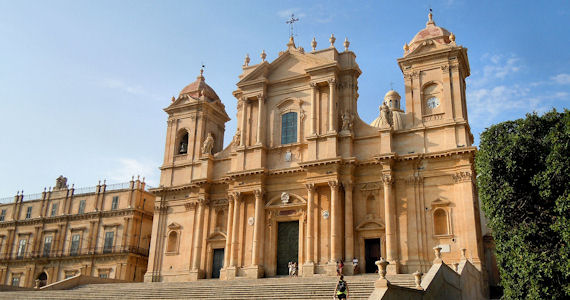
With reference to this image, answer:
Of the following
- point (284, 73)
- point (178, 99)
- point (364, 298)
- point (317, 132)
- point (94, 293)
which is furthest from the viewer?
point (178, 99)

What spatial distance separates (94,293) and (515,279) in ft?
61.2

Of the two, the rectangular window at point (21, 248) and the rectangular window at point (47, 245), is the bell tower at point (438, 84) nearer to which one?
the rectangular window at point (47, 245)

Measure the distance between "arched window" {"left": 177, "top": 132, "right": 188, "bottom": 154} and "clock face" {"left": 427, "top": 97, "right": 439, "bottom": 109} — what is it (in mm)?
15963

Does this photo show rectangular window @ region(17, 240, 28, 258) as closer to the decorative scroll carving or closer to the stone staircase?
the stone staircase

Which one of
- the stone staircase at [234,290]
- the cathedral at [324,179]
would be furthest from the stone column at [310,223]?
the stone staircase at [234,290]

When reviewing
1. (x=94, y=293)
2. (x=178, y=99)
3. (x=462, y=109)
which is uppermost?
(x=178, y=99)

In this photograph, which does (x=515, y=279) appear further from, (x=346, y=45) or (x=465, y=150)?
(x=346, y=45)

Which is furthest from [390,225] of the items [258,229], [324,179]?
[258,229]

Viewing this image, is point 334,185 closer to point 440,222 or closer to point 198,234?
point 440,222

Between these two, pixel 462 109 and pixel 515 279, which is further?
pixel 462 109

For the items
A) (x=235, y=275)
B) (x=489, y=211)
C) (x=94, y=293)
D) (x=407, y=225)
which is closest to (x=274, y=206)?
(x=235, y=275)

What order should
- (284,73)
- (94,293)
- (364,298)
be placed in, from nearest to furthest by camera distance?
(364,298)
(94,293)
(284,73)

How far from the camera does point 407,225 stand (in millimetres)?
27375

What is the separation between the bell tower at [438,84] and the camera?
28172 millimetres
